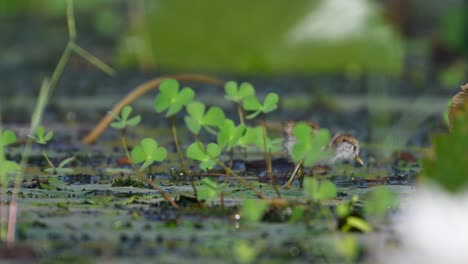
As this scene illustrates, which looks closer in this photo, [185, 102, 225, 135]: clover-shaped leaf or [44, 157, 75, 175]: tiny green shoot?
[185, 102, 225, 135]: clover-shaped leaf

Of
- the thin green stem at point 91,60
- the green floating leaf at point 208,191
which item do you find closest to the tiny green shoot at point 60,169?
the thin green stem at point 91,60

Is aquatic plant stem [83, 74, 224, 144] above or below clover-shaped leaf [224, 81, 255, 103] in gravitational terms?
above

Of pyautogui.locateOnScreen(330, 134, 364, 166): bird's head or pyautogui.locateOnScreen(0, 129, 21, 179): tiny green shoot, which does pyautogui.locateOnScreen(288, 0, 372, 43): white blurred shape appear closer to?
pyautogui.locateOnScreen(330, 134, 364, 166): bird's head

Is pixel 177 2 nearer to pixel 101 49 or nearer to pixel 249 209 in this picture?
pixel 101 49

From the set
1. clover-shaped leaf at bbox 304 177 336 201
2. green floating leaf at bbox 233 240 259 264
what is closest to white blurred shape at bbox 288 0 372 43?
clover-shaped leaf at bbox 304 177 336 201

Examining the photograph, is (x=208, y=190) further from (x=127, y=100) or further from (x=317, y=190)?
(x=127, y=100)

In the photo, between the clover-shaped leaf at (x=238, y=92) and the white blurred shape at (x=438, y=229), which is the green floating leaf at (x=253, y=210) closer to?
the white blurred shape at (x=438, y=229)

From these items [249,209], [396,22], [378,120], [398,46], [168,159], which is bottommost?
[249,209]

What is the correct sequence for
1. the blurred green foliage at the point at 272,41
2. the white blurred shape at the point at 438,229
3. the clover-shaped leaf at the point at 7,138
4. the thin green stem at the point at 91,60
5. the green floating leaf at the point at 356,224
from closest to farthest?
the white blurred shape at the point at 438,229 < the green floating leaf at the point at 356,224 < the clover-shaped leaf at the point at 7,138 < the thin green stem at the point at 91,60 < the blurred green foliage at the point at 272,41

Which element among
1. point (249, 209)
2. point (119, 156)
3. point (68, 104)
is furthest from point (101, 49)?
point (249, 209)
